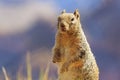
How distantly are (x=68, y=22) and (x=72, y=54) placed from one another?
0.55ft

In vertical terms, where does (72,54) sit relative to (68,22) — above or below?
below

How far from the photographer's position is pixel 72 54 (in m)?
3.35

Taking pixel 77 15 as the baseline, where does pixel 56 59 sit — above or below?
below

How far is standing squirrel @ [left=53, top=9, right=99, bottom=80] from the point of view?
3303 mm

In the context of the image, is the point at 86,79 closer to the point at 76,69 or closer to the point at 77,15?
the point at 76,69

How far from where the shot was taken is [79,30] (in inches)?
132

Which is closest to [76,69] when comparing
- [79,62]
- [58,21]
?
[79,62]

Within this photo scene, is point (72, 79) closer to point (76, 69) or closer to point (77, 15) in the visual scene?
point (76, 69)

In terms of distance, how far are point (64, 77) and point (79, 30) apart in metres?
0.24

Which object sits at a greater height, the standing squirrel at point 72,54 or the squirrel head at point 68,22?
the squirrel head at point 68,22

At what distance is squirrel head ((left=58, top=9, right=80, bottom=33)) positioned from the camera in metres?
3.23

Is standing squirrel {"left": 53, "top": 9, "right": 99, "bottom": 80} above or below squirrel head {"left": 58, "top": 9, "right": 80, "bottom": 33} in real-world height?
below

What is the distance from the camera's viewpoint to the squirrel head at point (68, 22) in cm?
323

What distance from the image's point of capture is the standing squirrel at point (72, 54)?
3.30 meters
